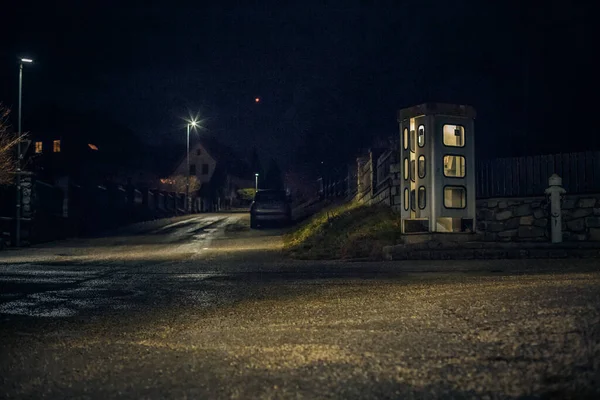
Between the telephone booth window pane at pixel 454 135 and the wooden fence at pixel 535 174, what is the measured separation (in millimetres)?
Answer: 1796

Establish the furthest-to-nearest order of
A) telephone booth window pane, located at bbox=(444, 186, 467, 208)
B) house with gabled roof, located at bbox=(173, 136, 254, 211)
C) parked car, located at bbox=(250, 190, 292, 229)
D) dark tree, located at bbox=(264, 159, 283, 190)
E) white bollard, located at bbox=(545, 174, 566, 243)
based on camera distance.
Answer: dark tree, located at bbox=(264, 159, 283, 190) → house with gabled roof, located at bbox=(173, 136, 254, 211) → parked car, located at bbox=(250, 190, 292, 229) → telephone booth window pane, located at bbox=(444, 186, 467, 208) → white bollard, located at bbox=(545, 174, 566, 243)

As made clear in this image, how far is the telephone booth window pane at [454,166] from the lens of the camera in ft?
54.2

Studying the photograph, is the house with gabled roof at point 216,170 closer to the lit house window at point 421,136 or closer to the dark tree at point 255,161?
the dark tree at point 255,161

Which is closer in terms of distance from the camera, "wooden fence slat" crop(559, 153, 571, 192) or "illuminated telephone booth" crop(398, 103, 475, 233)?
"illuminated telephone booth" crop(398, 103, 475, 233)

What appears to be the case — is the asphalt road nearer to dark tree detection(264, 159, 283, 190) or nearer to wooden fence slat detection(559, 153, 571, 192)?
wooden fence slat detection(559, 153, 571, 192)

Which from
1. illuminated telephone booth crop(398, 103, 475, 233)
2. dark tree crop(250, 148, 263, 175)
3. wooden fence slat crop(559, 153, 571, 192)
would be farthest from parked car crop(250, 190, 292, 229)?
dark tree crop(250, 148, 263, 175)

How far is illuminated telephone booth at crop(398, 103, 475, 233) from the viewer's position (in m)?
16.2

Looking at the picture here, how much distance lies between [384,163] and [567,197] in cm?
631

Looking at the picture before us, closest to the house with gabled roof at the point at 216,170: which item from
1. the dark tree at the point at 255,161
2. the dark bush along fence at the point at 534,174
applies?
the dark tree at the point at 255,161

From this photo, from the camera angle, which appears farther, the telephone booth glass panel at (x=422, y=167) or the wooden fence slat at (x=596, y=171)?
the telephone booth glass panel at (x=422, y=167)

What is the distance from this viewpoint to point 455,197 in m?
16.5

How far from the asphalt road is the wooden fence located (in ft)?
20.1

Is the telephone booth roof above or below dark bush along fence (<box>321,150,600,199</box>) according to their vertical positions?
above

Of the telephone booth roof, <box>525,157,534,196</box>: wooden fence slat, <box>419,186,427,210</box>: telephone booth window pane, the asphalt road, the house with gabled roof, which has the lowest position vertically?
the asphalt road
